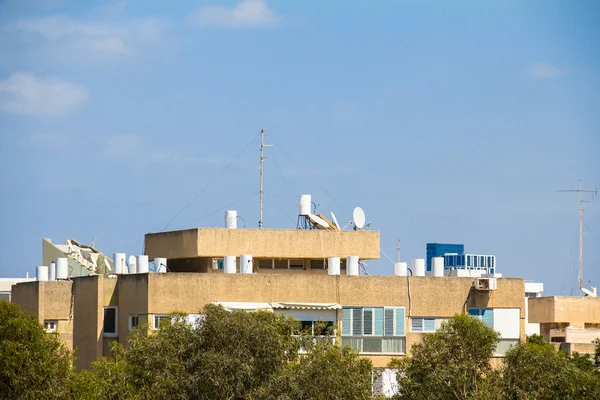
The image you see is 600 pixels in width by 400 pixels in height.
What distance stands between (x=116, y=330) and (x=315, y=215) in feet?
35.1

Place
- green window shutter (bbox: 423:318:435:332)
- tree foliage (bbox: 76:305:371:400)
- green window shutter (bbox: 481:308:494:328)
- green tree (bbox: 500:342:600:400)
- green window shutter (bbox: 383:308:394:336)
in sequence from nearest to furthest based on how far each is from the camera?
tree foliage (bbox: 76:305:371:400) < green tree (bbox: 500:342:600:400) < green window shutter (bbox: 383:308:394:336) < green window shutter (bbox: 423:318:435:332) < green window shutter (bbox: 481:308:494:328)

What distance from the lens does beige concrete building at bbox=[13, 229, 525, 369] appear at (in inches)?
2184

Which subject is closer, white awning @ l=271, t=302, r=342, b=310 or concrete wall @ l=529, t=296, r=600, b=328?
white awning @ l=271, t=302, r=342, b=310

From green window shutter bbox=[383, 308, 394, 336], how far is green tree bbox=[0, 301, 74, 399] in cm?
1765

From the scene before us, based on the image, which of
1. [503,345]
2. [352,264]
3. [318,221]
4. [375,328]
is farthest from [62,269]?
[503,345]

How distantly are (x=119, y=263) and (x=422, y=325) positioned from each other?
14102mm

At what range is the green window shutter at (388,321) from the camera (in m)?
57.3

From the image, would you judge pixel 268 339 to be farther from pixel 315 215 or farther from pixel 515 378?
pixel 315 215

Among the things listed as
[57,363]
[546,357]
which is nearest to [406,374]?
[546,357]

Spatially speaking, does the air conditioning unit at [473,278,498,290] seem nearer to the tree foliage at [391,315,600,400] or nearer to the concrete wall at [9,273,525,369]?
the concrete wall at [9,273,525,369]

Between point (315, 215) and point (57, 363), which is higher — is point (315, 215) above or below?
above

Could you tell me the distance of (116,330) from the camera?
187 feet

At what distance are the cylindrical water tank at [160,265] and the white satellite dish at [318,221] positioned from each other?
7.00 meters

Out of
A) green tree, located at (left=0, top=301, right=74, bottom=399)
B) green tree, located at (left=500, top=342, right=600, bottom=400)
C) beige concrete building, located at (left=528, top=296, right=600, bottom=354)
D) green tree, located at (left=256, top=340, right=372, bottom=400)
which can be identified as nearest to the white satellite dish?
green tree, located at (left=256, top=340, right=372, bottom=400)
